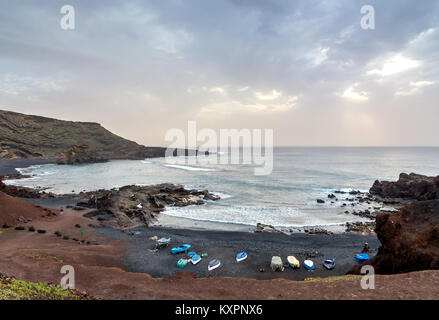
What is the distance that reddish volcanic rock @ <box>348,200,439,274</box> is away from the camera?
12367 millimetres

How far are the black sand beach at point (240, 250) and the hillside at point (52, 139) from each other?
128399 mm

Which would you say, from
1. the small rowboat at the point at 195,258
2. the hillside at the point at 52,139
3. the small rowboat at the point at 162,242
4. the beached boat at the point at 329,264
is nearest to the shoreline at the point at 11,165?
the hillside at the point at 52,139

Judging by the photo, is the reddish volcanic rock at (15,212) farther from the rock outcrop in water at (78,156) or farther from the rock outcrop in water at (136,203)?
the rock outcrop in water at (78,156)

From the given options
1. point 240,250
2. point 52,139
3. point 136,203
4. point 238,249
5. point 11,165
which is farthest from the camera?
point 52,139

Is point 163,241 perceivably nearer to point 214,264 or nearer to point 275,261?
point 214,264

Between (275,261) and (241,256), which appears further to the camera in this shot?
(241,256)

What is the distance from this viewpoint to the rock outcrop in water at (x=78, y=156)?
110 metres

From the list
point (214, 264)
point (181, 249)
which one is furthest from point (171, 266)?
point (214, 264)

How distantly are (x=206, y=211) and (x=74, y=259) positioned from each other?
20750mm

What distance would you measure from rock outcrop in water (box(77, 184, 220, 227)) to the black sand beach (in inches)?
137

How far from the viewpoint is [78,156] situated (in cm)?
11625

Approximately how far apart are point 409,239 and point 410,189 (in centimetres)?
4154

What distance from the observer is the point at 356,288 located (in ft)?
32.6
